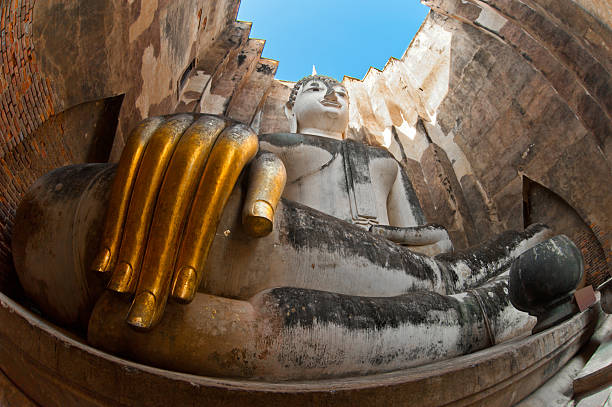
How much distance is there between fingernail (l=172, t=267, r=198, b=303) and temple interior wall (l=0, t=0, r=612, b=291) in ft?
2.62

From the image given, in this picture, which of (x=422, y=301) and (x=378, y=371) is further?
(x=422, y=301)

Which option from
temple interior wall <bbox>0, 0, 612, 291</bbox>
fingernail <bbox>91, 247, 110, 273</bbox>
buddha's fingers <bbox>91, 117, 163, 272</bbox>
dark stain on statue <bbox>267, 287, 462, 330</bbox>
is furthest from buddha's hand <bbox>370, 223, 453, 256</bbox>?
temple interior wall <bbox>0, 0, 612, 291</bbox>

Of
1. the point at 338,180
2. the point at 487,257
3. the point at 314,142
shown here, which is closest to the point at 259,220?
the point at 487,257

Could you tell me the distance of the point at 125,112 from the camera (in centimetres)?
354

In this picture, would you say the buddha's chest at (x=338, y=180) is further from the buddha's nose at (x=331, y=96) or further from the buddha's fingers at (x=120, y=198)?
the buddha's fingers at (x=120, y=198)

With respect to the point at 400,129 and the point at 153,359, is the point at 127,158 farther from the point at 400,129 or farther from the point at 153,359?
the point at 400,129

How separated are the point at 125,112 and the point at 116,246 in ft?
8.17

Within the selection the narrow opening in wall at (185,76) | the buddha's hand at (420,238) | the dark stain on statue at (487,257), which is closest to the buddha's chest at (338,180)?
the buddha's hand at (420,238)

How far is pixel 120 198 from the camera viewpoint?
1425 mm

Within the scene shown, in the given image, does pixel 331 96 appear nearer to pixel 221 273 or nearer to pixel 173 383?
pixel 221 273

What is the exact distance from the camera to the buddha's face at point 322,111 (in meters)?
3.94

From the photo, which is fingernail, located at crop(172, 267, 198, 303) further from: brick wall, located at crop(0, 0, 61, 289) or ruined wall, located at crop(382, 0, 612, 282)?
ruined wall, located at crop(382, 0, 612, 282)

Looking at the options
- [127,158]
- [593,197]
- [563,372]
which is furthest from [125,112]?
[593,197]

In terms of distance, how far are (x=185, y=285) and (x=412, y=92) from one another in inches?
232
